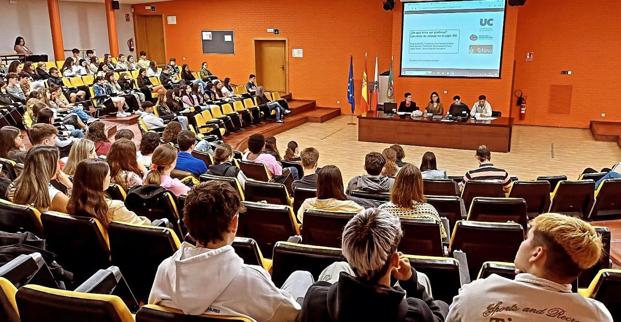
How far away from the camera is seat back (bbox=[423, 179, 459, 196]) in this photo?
4.82m

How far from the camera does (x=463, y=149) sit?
379 inches

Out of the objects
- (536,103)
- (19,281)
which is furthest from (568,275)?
(536,103)

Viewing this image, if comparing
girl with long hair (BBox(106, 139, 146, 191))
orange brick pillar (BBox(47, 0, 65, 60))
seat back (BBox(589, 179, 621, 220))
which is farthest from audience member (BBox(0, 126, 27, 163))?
orange brick pillar (BBox(47, 0, 65, 60))

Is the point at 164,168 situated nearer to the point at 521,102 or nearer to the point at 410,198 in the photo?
the point at 410,198

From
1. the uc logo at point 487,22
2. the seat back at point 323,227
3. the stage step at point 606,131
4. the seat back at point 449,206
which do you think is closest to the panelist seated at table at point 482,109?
the uc logo at point 487,22

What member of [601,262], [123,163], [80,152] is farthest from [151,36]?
[601,262]

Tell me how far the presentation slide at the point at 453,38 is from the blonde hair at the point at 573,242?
32.6 feet

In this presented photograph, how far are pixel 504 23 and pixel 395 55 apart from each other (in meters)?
2.44

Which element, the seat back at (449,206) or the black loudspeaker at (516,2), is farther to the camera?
the black loudspeaker at (516,2)

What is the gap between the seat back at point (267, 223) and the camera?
10.6 feet

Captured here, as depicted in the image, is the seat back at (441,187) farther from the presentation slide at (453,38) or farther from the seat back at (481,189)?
the presentation slide at (453,38)

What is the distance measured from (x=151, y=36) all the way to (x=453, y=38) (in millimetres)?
10520

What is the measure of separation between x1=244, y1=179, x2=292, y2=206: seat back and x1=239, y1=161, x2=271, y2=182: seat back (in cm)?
103

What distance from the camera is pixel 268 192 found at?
4.21m
